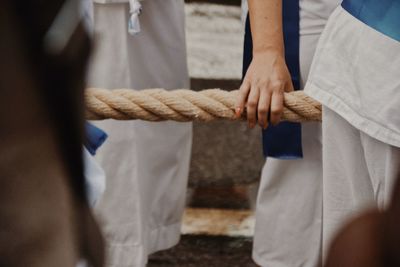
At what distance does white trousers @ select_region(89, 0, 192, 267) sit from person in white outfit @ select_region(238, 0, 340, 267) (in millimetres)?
356

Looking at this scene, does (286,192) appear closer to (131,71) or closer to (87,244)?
(131,71)

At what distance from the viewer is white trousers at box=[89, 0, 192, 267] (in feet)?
7.85

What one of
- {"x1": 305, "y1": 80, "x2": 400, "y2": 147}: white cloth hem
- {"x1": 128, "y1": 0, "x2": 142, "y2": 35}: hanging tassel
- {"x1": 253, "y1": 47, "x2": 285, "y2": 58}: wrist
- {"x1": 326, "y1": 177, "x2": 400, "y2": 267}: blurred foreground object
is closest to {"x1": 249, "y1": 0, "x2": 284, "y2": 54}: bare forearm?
{"x1": 253, "y1": 47, "x2": 285, "y2": 58}: wrist

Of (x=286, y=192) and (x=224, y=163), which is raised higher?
(x=286, y=192)

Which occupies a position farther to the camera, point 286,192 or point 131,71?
point 131,71

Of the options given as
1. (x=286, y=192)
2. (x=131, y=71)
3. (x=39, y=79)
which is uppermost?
(x=39, y=79)

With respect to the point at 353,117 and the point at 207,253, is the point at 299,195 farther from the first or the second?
the point at 207,253

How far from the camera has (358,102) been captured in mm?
1682

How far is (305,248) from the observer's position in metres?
2.22

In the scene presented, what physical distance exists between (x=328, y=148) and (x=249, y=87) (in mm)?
182

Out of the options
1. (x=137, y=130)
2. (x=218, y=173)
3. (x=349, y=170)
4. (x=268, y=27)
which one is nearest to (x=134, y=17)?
(x=137, y=130)

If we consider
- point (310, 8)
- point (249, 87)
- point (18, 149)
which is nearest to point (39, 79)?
point (18, 149)

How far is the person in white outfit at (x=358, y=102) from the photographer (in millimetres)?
1632

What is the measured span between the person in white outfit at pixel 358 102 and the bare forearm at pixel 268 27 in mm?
89
